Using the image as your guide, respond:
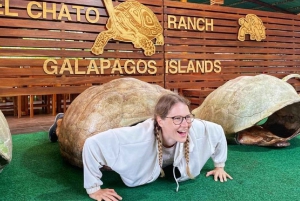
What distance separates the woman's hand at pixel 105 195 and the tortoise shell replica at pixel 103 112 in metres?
0.51

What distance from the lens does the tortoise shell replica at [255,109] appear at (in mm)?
2807

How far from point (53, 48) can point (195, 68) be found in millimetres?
2426

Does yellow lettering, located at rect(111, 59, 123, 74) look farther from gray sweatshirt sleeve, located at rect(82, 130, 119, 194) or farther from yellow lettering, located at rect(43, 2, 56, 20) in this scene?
gray sweatshirt sleeve, located at rect(82, 130, 119, 194)

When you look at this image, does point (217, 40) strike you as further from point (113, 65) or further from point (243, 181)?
point (243, 181)

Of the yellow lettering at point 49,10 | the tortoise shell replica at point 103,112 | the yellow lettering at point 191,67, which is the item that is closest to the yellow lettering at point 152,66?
the yellow lettering at point 191,67

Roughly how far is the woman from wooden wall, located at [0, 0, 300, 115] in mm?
2593

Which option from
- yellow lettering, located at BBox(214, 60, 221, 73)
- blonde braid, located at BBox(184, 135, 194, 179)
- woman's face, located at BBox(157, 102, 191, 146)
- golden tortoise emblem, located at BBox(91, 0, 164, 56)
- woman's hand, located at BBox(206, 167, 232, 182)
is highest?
golden tortoise emblem, located at BBox(91, 0, 164, 56)

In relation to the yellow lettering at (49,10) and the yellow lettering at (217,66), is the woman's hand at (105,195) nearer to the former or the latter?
the yellow lettering at (49,10)

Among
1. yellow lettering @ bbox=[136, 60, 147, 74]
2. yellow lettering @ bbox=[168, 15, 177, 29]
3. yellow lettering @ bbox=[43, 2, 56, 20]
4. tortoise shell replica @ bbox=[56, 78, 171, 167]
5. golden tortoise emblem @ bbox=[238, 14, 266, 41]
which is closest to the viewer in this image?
tortoise shell replica @ bbox=[56, 78, 171, 167]

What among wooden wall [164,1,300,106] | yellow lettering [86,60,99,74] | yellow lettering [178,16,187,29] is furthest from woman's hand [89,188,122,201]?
yellow lettering [178,16,187,29]

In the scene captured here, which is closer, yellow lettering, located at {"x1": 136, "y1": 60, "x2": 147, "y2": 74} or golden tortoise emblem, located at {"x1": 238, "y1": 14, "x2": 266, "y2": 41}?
yellow lettering, located at {"x1": 136, "y1": 60, "x2": 147, "y2": 74}

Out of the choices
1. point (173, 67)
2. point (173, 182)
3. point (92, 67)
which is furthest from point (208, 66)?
point (173, 182)

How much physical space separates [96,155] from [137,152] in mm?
246

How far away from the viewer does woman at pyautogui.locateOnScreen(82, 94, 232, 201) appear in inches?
68.2
